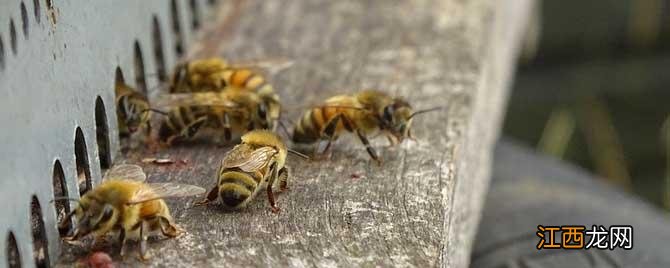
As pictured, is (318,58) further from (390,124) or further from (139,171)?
(139,171)

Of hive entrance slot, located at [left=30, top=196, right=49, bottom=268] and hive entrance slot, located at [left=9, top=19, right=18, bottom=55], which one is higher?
hive entrance slot, located at [left=9, top=19, right=18, bottom=55]

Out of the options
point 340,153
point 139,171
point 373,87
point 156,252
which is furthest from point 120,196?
point 373,87

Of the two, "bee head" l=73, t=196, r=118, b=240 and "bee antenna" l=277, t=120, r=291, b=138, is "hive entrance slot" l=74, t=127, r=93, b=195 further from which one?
"bee antenna" l=277, t=120, r=291, b=138

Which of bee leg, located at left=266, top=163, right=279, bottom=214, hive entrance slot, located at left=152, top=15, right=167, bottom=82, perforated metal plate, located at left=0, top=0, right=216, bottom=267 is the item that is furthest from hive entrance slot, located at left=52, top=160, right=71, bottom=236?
hive entrance slot, located at left=152, top=15, right=167, bottom=82

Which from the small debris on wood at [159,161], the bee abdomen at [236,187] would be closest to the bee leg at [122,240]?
the bee abdomen at [236,187]

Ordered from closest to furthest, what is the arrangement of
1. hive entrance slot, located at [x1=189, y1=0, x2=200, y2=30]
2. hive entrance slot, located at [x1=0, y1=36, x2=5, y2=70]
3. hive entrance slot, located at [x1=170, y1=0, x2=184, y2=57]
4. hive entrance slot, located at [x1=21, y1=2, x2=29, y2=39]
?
hive entrance slot, located at [x1=0, y1=36, x2=5, y2=70], hive entrance slot, located at [x1=21, y1=2, x2=29, y2=39], hive entrance slot, located at [x1=170, y1=0, x2=184, y2=57], hive entrance slot, located at [x1=189, y1=0, x2=200, y2=30]

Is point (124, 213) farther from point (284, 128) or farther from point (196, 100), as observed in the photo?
point (284, 128)
